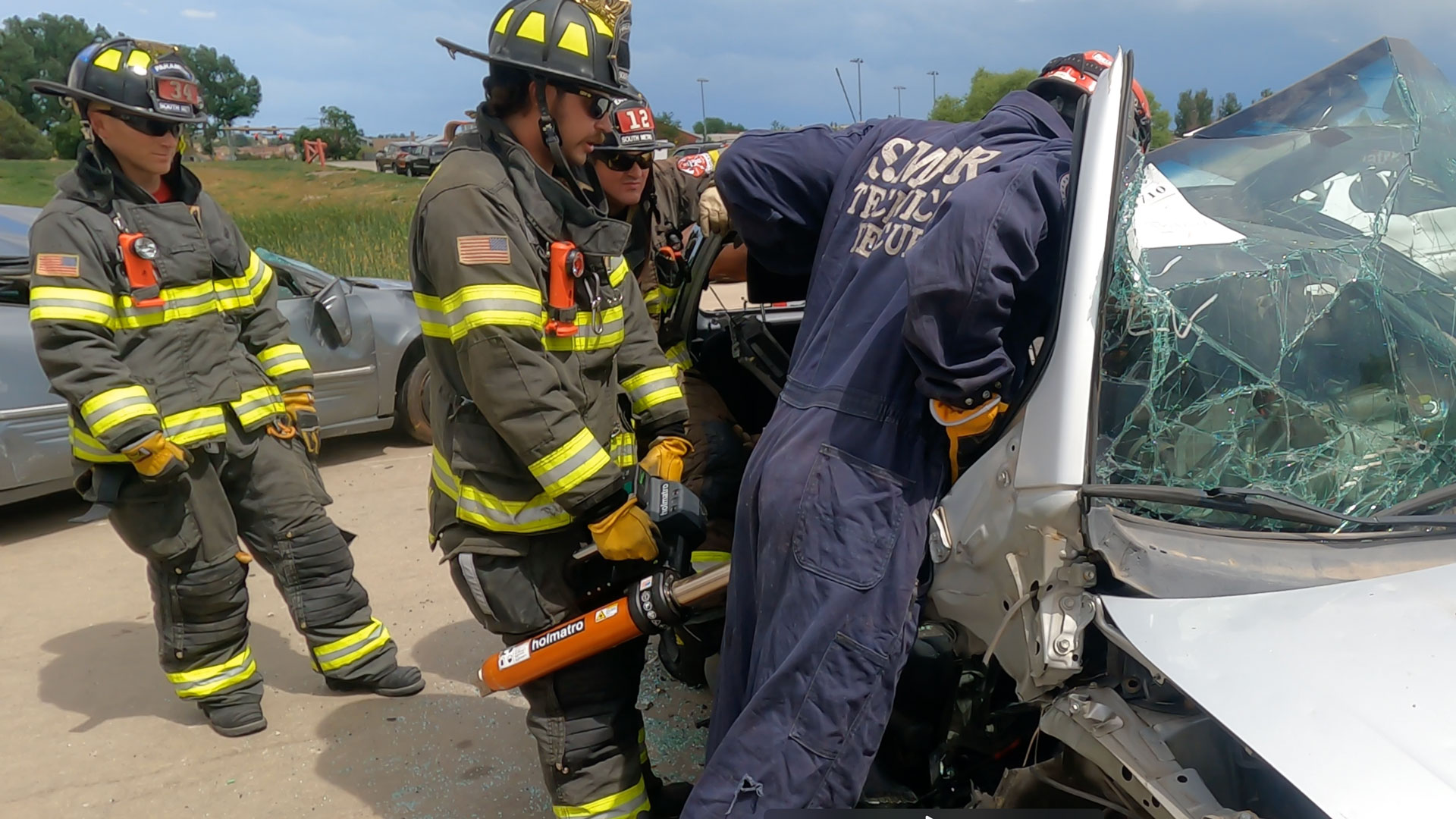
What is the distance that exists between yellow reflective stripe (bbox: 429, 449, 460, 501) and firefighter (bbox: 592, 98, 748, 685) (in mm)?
623

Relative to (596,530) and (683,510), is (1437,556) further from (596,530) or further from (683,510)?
(596,530)

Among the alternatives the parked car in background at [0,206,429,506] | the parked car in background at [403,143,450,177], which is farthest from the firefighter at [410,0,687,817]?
the parked car in background at [403,143,450,177]

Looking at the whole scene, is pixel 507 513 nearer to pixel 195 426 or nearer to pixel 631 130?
pixel 195 426

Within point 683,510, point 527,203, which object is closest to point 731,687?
point 683,510

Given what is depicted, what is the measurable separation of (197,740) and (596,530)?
199cm

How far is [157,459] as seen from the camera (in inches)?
126

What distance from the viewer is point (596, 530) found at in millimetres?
2461

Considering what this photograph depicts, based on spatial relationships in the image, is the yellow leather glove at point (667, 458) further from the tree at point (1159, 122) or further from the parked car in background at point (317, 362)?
the parked car in background at point (317, 362)

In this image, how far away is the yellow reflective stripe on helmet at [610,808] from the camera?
2.55 meters

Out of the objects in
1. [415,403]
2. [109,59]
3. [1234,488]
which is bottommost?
[415,403]

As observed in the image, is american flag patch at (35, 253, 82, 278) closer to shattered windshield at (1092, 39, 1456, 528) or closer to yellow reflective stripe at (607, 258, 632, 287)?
yellow reflective stripe at (607, 258, 632, 287)

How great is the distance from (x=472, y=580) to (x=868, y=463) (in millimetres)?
1138

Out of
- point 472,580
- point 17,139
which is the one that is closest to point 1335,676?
point 472,580

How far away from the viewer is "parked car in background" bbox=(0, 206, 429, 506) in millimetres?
4883
